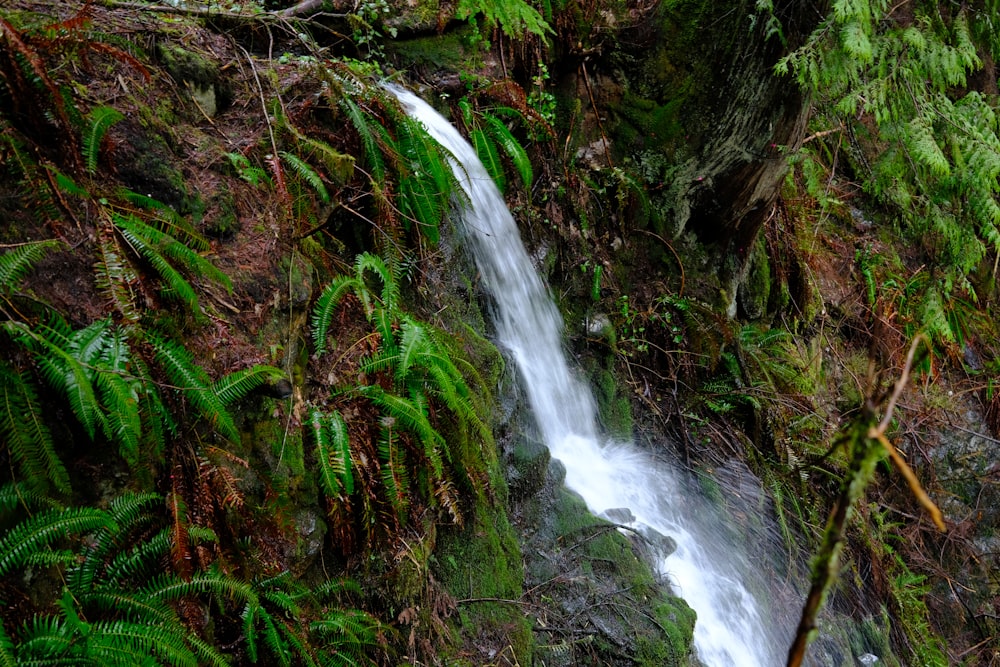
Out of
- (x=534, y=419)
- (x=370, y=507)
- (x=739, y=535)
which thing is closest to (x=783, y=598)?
(x=739, y=535)

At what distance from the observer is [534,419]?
451 cm

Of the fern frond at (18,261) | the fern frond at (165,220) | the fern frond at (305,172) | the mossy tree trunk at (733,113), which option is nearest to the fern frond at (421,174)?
the fern frond at (305,172)

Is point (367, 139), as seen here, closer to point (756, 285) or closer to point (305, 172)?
point (305, 172)

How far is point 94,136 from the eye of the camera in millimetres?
2545

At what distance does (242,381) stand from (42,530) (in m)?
0.82

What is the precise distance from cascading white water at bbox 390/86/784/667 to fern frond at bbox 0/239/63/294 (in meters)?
2.57

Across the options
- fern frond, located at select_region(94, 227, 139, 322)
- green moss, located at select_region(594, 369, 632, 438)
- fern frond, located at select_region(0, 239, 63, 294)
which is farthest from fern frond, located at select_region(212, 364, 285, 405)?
green moss, located at select_region(594, 369, 632, 438)

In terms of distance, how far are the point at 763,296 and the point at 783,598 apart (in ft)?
10.3

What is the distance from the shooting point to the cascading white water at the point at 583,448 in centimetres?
439

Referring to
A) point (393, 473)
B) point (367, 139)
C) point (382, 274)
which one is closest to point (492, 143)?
point (367, 139)

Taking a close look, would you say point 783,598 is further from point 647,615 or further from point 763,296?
point 763,296

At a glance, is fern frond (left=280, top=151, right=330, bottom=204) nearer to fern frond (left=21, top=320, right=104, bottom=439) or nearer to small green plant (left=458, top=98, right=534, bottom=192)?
fern frond (left=21, top=320, right=104, bottom=439)

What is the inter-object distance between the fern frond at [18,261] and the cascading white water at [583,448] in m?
2.57

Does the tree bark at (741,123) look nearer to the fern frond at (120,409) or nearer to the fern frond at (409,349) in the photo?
the fern frond at (409,349)
